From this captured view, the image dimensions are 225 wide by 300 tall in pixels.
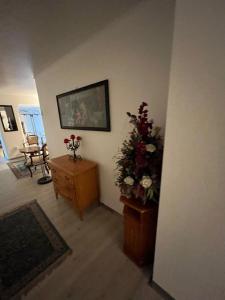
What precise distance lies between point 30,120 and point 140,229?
6525mm

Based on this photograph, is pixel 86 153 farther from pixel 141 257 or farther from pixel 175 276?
pixel 175 276

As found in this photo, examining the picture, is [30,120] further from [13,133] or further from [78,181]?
[78,181]

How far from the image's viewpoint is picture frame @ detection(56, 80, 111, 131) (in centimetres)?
175

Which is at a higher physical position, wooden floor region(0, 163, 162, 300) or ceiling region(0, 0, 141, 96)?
Answer: ceiling region(0, 0, 141, 96)

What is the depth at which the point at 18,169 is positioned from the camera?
407cm

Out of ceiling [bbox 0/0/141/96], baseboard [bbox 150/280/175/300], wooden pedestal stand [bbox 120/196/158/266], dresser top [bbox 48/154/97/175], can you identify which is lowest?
baseboard [bbox 150/280/175/300]

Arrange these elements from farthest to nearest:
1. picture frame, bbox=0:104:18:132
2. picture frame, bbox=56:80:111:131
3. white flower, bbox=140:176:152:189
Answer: picture frame, bbox=0:104:18:132 < picture frame, bbox=56:80:111:131 < white flower, bbox=140:176:152:189

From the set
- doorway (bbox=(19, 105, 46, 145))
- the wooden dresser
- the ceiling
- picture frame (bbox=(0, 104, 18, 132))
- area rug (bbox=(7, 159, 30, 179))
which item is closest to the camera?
the ceiling

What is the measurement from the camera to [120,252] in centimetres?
152

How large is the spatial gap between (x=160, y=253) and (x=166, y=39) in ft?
5.80

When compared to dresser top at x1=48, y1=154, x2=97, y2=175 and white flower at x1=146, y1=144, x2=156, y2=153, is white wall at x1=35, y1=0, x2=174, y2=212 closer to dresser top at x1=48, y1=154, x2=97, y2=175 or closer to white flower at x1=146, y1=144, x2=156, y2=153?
dresser top at x1=48, y1=154, x2=97, y2=175

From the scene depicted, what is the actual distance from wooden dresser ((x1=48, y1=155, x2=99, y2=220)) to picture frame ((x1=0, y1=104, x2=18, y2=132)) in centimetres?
411

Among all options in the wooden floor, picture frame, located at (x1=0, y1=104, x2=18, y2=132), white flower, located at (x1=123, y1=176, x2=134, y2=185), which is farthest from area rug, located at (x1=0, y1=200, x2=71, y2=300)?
picture frame, located at (x1=0, y1=104, x2=18, y2=132)

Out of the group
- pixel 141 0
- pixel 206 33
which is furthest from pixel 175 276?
pixel 141 0
